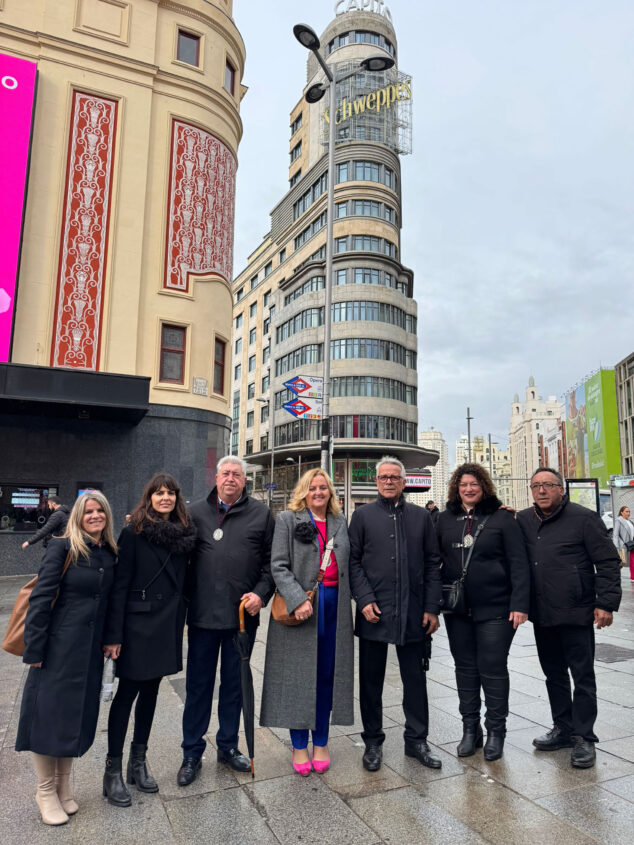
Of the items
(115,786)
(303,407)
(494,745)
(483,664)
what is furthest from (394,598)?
(303,407)

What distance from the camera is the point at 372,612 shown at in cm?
422

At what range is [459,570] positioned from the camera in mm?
4508

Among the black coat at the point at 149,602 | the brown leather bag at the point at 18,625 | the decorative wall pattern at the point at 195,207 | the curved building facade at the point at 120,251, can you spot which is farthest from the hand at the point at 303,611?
the decorative wall pattern at the point at 195,207

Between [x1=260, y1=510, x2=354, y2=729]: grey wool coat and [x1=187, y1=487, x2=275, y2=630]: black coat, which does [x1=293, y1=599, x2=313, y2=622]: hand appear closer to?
[x1=260, y1=510, x2=354, y2=729]: grey wool coat

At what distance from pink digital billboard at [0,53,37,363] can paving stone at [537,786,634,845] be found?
15002 millimetres

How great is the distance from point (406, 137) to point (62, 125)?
140ft

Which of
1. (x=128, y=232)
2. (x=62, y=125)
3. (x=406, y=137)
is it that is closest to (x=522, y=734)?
(x=128, y=232)

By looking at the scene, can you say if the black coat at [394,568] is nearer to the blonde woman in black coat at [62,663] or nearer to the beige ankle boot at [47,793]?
the blonde woman in black coat at [62,663]

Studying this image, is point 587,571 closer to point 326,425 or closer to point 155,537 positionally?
point 155,537

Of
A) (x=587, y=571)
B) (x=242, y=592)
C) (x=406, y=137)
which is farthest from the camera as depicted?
(x=406, y=137)

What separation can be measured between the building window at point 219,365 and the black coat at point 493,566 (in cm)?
1459

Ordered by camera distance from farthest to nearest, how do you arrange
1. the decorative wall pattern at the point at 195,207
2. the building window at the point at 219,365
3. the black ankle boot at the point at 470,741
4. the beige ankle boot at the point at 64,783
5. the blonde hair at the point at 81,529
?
the building window at the point at 219,365, the decorative wall pattern at the point at 195,207, the black ankle boot at the point at 470,741, the blonde hair at the point at 81,529, the beige ankle boot at the point at 64,783

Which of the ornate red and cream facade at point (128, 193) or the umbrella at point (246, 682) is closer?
the umbrella at point (246, 682)

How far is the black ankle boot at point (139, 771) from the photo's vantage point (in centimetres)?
373
